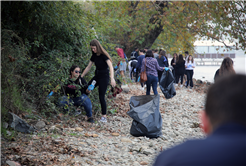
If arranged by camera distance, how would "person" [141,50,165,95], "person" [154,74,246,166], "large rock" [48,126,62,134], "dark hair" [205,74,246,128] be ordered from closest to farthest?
"person" [154,74,246,166] → "dark hair" [205,74,246,128] → "large rock" [48,126,62,134] → "person" [141,50,165,95]

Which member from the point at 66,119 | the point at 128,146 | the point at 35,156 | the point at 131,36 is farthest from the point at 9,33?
the point at 131,36

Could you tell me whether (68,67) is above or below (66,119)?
above

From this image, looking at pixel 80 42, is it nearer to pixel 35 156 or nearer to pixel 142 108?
pixel 142 108

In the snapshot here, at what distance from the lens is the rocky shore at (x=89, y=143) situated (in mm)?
3723

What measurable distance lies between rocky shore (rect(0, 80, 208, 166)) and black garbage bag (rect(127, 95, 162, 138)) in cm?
15

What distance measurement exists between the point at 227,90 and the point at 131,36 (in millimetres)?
16401

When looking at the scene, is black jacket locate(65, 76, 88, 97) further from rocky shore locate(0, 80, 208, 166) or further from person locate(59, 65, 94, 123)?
rocky shore locate(0, 80, 208, 166)

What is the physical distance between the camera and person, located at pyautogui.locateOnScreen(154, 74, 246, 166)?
3.03ft

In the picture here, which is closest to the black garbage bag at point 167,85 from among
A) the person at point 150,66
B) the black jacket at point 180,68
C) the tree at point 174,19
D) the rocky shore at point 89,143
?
the person at point 150,66

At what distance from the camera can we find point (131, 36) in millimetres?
17141

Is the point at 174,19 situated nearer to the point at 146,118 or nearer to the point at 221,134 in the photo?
the point at 146,118

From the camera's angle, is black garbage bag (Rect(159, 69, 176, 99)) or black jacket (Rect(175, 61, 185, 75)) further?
black jacket (Rect(175, 61, 185, 75))

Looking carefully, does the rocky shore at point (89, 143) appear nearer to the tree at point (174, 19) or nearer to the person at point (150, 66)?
the person at point (150, 66)

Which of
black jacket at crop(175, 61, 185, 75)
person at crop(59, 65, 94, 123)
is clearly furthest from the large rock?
black jacket at crop(175, 61, 185, 75)
